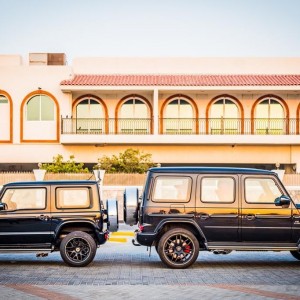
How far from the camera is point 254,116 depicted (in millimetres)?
39938

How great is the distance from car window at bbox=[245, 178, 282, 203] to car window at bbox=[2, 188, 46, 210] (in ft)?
13.9

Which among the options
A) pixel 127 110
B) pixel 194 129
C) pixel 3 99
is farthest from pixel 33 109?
pixel 194 129

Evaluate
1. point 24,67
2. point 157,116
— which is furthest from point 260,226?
point 24,67

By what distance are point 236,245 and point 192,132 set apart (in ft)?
84.7

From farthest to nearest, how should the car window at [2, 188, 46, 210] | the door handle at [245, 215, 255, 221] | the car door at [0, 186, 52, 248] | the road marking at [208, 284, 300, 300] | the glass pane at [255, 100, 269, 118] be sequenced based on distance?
the glass pane at [255, 100, 269, 118] < the car window at [2, 188, 46, 210] < the car door at [0, 186, 52, 248] < the door handle at [245, 215, 255, 221] < the road marking at [208, 284, 300, 300]

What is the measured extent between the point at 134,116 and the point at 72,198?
84.5 feet

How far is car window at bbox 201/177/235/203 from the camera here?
14.0 metres

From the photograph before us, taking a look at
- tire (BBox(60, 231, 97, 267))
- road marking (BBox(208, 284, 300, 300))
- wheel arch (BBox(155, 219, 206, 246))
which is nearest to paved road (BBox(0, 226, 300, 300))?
road marking (BBox(208, 284, 300, 300))

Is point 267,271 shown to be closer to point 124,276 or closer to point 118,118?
point 124,276

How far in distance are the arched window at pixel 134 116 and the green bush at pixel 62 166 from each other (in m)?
3.80

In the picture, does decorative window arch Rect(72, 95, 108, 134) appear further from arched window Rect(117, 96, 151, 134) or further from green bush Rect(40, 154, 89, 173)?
green bush Rect(40, 154, 89, 173)

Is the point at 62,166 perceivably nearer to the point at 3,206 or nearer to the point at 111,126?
the point at 111,126

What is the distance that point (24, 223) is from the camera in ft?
46.0

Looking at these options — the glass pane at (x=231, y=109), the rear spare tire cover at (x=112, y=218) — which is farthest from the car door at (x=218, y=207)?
the glass pane at (x=231, y=109)
